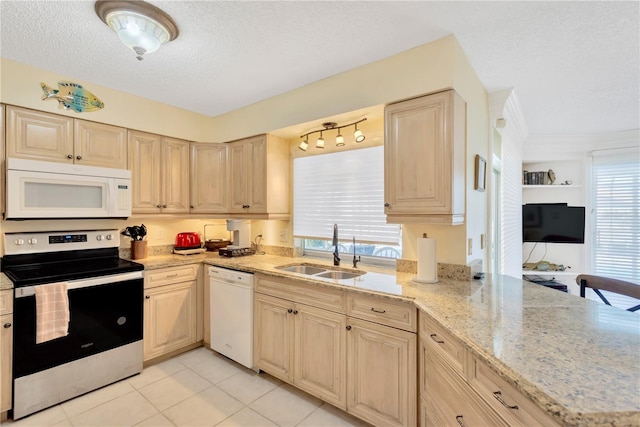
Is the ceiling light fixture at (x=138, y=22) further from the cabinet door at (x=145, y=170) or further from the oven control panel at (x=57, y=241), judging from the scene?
the oven control panel at (x=57, y=241)

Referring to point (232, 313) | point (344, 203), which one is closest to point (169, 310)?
point (232, 313)

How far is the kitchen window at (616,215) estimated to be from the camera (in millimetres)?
3861

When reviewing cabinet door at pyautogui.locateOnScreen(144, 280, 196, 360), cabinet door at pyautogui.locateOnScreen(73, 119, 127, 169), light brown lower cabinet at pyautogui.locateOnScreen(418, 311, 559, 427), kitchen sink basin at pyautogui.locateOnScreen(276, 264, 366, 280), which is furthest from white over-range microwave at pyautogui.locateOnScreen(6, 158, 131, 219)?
light brown lower cabinet at pyautogui.locateOnScreen(418, 311, 559, 427)

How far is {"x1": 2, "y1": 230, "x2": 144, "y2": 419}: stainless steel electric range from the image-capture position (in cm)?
199

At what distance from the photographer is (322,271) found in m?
2.72

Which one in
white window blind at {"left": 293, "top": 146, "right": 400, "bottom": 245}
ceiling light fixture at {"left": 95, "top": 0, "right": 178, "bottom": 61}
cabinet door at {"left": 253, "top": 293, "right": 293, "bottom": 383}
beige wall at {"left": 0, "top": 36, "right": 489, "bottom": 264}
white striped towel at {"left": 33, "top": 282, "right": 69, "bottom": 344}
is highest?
ceiling light fixture at {"left": 95, "top": 0, "right": 178, "bottom": 61}

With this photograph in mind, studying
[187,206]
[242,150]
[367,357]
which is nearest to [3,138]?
[187,206]

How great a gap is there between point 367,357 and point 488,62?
7.50 feet

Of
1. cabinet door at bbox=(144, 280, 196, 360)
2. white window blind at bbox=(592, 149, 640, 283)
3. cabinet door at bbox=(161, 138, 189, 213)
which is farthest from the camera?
white window blind at bbox=(592, 149, 640, 283)

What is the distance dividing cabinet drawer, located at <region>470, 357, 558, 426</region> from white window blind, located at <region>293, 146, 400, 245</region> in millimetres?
1435

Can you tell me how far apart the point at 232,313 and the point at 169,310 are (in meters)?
0.64

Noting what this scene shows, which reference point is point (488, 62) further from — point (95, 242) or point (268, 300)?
point (95, 242)

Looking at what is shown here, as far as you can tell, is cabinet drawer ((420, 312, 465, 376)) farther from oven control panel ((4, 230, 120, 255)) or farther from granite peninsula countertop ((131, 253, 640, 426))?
oven control panel ((4, 230, 120, 255))

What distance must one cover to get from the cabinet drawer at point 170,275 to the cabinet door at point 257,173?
33.0 inches
